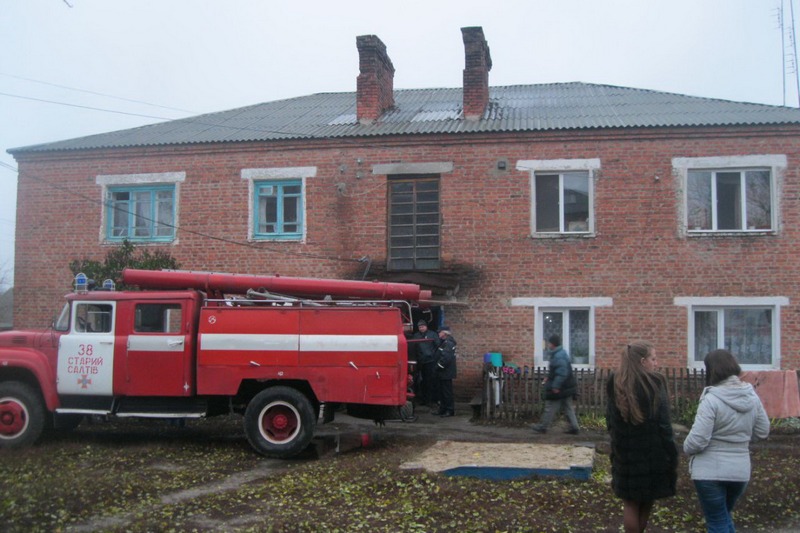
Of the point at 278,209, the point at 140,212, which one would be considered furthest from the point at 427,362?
the point at 140,212

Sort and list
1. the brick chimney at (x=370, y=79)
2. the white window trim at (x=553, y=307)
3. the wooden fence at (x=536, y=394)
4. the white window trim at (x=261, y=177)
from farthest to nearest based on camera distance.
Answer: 1. the brick chimney at (x=370, y=79)
2. the white window trim at (x=261, y=177)
3. the white window trim at (x=553, y=307)
4. the wooden fence at (x=536, y=394)

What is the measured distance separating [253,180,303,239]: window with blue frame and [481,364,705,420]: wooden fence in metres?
5.51

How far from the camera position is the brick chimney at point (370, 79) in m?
17.1

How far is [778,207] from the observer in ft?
48.1

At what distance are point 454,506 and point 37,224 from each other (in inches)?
526

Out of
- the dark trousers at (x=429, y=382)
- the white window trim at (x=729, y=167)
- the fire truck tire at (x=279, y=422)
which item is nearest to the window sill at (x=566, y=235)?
the white window trim at (x=729, y=167)

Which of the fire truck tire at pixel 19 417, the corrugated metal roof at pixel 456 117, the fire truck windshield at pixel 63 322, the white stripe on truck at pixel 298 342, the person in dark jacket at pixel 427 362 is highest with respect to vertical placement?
the corrugated metal roof at pixel 456 117

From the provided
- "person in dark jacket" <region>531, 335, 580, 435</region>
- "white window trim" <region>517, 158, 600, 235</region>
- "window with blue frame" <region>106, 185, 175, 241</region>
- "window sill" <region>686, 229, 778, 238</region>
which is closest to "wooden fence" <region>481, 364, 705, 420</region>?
"person in dark jacket" <region>531, 335, 580, 435</region>

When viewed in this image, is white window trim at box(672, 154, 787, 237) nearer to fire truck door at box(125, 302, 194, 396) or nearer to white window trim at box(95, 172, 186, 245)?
fire truck door at box(125, 302, 194, 396)

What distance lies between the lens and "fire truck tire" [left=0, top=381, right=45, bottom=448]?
34.1 feet

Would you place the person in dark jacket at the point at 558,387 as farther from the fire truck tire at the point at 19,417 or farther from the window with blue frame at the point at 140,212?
the window with blue frame at the point at 140,212

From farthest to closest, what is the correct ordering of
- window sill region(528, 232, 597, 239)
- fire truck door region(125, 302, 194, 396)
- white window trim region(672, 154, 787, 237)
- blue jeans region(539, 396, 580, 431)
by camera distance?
window sill region(528, 232, 597, 239), white window trim region(672, 154, 787, 237), blue jeans region(539, 396, 580, 431), fire truck door region(125, 302, 194, 396)

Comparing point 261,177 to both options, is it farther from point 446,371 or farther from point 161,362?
point 161,362

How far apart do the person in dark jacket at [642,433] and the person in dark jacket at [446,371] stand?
27.8ft
